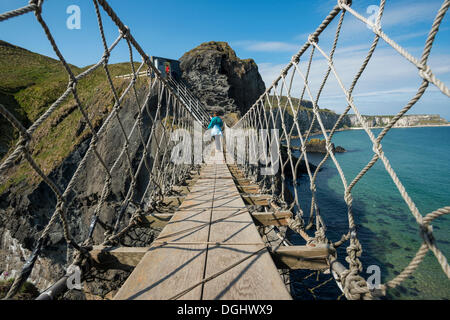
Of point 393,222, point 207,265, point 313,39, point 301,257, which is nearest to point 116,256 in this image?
point 207,265

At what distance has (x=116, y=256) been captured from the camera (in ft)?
5.45

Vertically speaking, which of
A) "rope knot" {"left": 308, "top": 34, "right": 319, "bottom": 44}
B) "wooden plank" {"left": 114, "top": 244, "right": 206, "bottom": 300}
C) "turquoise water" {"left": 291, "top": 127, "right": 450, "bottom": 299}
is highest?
"rope knot" {"left": 308, "top": 34, "right": 319, "bottom": 44}

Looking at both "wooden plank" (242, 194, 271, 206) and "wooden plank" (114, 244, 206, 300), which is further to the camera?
"wooden plank" (242, 194, 271, 206)

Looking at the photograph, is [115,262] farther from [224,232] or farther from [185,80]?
[185,80]

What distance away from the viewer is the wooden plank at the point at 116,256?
1633 millimetres

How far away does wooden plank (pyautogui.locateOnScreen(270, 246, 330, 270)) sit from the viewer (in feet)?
5.05

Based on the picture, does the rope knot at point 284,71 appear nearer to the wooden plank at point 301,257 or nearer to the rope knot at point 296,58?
the rope knot at point 296,58

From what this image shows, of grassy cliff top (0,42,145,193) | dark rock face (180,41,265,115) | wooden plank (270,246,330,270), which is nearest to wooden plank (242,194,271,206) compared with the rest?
wooden plank (270,246,330,270)

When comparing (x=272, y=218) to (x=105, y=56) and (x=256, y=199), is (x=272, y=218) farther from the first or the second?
(x=105, y=56)

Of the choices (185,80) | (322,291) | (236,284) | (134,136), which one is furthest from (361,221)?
(185,80)

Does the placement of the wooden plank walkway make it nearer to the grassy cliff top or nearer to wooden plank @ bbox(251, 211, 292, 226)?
wooden plank @ bbox(251, 211, 292, 226)

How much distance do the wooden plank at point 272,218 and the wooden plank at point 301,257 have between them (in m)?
0.92

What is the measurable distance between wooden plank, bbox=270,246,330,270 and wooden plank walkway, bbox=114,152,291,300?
0.14 metres

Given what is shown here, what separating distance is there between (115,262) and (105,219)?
13289mm
